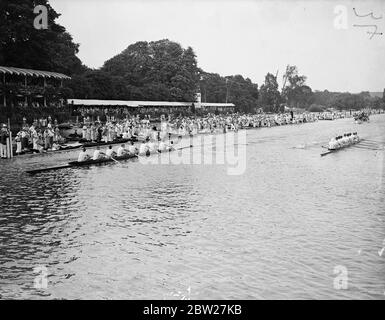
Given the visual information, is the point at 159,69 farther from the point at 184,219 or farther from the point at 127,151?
the point at 184,219

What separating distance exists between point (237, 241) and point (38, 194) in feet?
29.4

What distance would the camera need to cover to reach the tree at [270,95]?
121m

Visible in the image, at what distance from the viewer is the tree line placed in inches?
1602

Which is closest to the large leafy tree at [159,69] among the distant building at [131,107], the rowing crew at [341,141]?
the distant building at [131,107]

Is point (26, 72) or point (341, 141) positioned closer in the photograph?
point (341, 141)

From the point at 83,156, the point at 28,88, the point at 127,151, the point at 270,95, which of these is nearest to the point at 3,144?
the point at 83,156

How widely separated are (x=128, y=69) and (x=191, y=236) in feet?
224

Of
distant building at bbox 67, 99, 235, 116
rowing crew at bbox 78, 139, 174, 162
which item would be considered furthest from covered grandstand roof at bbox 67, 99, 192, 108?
rowing crew at bbox 78, 139, 174, 162

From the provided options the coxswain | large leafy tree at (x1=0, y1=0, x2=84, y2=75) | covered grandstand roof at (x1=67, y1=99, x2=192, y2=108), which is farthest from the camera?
covered grandstand roof at (x1=67, y1=99, x2=192, y2=108)

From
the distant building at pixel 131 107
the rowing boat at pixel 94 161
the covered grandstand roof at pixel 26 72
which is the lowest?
the rowing boat at pixel 94 161

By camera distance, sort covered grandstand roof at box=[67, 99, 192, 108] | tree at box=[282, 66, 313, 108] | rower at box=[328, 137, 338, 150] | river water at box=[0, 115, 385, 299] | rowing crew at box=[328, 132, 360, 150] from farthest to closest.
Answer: tree at box=[282, 66, 313, 108]
covered grandstand roof at box=[67, 99, 192, 108]
rowing crew at box=[328, 132, 360, 150]
rower at box=[328, 137, 338, 150]
river water at box=[0, 115, 385, 299]

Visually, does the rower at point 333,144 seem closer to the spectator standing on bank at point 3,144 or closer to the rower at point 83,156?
the rower at point 83,156

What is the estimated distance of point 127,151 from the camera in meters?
25.9

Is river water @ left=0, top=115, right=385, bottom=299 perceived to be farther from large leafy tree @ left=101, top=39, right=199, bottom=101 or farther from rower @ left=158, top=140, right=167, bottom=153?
large leafy tree @ left=101, top=39, right=199, bottom=101
